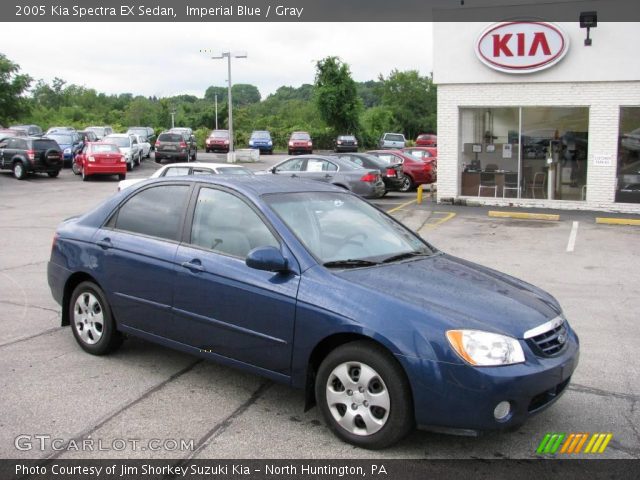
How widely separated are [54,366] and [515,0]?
15972 millimetres

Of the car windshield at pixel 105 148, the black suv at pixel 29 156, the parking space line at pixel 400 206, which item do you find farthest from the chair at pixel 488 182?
the black suv at pixel 29 156

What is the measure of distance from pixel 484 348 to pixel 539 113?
49.8 feet

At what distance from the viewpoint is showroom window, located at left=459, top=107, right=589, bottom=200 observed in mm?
17406

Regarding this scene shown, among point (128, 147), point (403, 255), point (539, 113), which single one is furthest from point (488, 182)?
point (128, 147)

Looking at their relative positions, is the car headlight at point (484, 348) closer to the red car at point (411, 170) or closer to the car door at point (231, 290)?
the car door at point (231, 290)

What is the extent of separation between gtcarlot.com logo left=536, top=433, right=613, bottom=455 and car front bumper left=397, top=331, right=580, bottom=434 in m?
0.38

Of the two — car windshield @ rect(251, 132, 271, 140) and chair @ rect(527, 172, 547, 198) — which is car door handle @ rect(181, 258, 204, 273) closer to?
chair @ rect(527, 172, 547, 198)

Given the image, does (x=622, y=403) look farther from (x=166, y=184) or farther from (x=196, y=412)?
(x=166, y=184)

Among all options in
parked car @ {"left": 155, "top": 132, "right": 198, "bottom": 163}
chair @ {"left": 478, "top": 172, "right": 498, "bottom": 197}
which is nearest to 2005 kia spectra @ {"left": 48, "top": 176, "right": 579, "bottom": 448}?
chair @ {"left": 478, "top": 172, "right": 498, "bottom": 197}

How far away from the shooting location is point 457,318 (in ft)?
12.7

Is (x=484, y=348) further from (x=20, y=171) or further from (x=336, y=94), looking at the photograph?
(x=336, y=94)

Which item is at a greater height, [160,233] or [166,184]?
[166,184]

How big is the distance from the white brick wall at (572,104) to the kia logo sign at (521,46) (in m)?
0.56

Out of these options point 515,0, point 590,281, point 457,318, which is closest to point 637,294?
point 590,281
